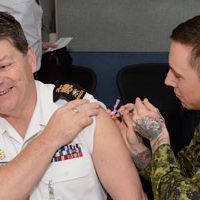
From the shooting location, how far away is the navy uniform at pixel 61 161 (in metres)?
1.31

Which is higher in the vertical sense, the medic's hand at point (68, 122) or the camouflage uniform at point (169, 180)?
the medic's hand at point (68, 122)

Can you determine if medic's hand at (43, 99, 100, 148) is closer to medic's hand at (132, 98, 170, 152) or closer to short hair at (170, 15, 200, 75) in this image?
medic's hand at (132, 98, 170, 152)

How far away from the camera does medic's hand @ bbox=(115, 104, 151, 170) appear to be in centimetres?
154

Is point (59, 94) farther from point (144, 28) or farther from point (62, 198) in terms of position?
point (144, 28)

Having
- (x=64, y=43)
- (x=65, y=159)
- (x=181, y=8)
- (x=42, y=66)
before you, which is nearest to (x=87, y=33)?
(x=64, y=43)

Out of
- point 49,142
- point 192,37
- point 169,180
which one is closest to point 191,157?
point 169,180

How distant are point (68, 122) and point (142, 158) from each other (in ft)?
1.50

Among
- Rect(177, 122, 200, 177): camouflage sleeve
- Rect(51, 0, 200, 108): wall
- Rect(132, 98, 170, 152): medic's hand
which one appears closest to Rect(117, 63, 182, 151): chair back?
Rect(51, 0, 200, 108): wall

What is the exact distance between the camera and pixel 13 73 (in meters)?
1.27

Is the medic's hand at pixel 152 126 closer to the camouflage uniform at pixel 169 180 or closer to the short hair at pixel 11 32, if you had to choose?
the camouflage uniform at pixel 169 180

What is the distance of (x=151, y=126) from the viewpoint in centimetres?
144

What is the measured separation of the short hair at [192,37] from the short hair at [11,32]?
0.54 m

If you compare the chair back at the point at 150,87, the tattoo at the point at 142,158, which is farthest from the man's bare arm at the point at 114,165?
the chair back at the point at 150,87

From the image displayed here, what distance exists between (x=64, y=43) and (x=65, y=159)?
140 cm
